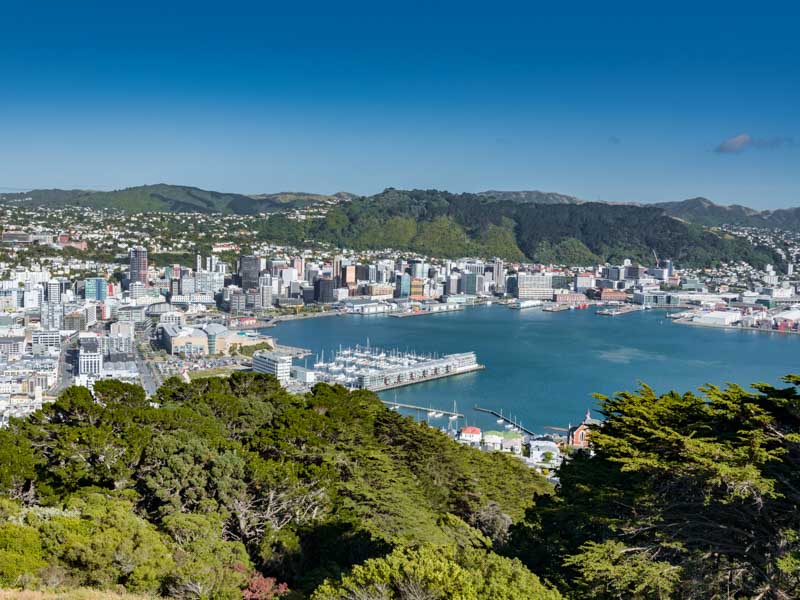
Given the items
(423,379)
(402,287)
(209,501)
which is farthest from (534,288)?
(209,501)

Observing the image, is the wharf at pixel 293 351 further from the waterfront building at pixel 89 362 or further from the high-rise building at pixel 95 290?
the high-rise building at pixel 95 290

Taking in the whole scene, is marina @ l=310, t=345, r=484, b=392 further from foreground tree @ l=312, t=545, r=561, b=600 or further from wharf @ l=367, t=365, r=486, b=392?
foreground tree @ l=312, t=545, r=561, b=600

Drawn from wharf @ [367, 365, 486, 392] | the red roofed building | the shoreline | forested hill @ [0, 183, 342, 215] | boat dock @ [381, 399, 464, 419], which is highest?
forested hill @ [0, 183, 342, 215]

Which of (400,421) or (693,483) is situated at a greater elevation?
(693,483)

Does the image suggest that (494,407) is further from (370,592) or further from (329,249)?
(329,249)

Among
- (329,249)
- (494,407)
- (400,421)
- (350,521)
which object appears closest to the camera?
(350,521)

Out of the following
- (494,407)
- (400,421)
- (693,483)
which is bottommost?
(494,407)

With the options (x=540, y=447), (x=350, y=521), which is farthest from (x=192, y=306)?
(x=350, y=521)

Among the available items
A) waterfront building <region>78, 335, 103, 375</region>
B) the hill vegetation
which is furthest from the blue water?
the hill vegetation
